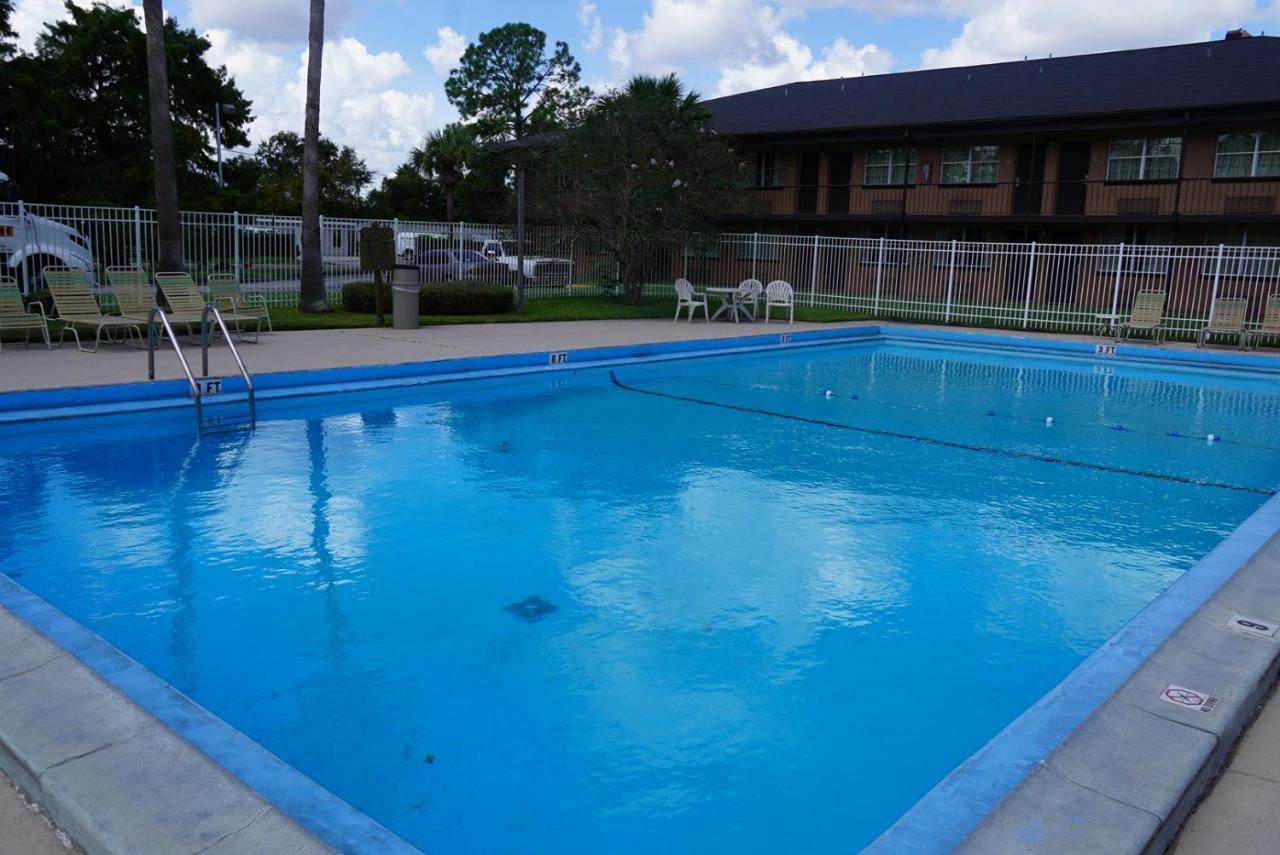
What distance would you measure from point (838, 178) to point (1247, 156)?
10.7 m

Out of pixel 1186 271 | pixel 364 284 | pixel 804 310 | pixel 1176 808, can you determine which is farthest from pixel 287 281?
pixel 1186 271

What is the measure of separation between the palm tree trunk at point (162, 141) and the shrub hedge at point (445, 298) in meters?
3.66

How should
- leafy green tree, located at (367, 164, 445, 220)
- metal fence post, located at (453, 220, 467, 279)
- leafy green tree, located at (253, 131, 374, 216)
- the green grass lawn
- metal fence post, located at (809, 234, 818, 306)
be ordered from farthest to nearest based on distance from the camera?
leafy green tree, located at (367, 164, 445, 220)
leafy green tree, located at (253, 131, 374, 216)
metal fence post, located at (809, 234, 818, 306)
metal fence post, located at (453, 220, 467, 279)
the green grass lawn

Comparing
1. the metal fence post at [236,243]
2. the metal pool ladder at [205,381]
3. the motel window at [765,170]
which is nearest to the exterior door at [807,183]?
the motel window at [765,170]

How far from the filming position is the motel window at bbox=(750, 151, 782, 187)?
99.8 ft

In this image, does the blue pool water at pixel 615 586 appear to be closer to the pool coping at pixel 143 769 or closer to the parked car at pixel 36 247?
the pool coping at pixel 143 769

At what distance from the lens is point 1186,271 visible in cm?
2353

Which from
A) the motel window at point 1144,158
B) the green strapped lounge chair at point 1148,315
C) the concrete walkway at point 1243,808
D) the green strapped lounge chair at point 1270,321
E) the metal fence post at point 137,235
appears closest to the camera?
the concrete walkway at point 1243,808

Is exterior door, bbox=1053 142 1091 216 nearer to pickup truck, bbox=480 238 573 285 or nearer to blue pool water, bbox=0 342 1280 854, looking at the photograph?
pickup truck, bbox=480 238 573 285

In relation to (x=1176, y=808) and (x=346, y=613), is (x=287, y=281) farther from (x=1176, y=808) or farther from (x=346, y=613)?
(x=1176, y=808)

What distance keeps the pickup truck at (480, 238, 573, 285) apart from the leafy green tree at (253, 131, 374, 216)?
20.4m

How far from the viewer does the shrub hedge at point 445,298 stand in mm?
17578

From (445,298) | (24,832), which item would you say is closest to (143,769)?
(24,832)

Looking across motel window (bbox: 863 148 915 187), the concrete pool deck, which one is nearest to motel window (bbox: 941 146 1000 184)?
motel window (bbox: 863 148 915 187)
